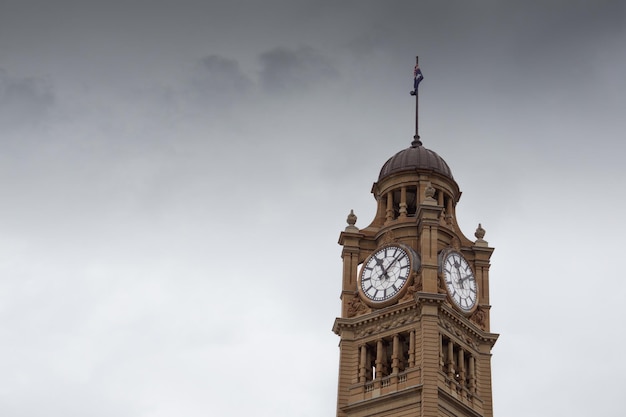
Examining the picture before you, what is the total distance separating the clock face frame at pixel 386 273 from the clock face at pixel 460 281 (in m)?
1.94

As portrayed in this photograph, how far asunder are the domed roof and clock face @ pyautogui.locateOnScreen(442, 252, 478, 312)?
6.13m

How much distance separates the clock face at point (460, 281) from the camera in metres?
85.1

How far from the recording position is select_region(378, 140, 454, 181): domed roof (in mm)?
90000

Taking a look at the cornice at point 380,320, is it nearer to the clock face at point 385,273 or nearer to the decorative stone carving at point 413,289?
the decorative stone carving at point 413,289

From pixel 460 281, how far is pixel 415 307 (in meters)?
4.20

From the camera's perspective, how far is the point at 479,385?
84.5 meters

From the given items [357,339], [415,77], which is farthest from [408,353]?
[415,77]

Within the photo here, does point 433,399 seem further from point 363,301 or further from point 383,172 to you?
point 383,172

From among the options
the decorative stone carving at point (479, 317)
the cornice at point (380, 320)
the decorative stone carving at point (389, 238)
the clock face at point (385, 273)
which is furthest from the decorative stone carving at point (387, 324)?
the decorative stone carving at point (389, 238)

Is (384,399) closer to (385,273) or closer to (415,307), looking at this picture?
(415,307)

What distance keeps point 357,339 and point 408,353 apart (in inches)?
143

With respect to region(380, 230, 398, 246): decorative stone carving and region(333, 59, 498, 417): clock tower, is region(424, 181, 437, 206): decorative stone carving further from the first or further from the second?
region(380, 230, 398, 246): decorative stone carving

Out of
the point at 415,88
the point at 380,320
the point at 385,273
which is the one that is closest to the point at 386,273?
the point at 385,273

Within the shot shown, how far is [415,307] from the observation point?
83250mm
